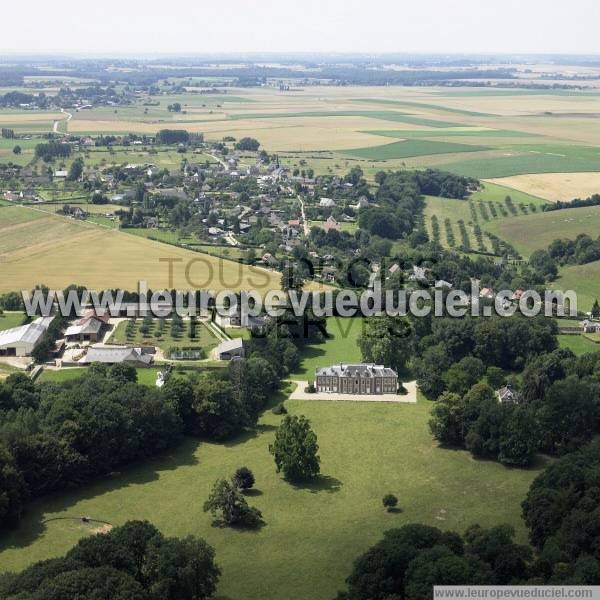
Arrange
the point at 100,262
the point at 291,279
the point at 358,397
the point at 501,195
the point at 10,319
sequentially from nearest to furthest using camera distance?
the point at 358,397, the point at 10,319, the point at 291,279, the point at 100,262, the point at 501,195

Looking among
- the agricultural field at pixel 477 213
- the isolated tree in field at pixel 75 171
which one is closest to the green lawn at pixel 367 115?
the agricultural field at pixel 477 213

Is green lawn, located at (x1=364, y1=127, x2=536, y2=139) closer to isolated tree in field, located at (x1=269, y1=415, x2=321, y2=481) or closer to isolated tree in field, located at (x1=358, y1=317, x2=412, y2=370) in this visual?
isolated tree in field, located at (x1=358, y1=317, x2=412, y2=370)

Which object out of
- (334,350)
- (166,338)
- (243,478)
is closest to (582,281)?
(334,350)

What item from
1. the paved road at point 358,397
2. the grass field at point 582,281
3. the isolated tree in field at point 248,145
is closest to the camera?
the paved road at point 358,397

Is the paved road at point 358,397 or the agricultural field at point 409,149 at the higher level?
the agricultural field at point 409,149

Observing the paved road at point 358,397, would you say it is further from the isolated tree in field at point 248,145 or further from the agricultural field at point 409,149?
the isolated tree in field at point 248,145

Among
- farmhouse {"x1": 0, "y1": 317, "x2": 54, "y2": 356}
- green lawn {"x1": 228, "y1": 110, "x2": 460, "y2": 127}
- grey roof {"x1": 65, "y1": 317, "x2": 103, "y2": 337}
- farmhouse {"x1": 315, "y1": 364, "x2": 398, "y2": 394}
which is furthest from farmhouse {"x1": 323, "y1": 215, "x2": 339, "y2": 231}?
green lawn {"x1": 228, "y1": 110, "x2": 460, "y2": 127}

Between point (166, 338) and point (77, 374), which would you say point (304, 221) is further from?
point (77, 374)
